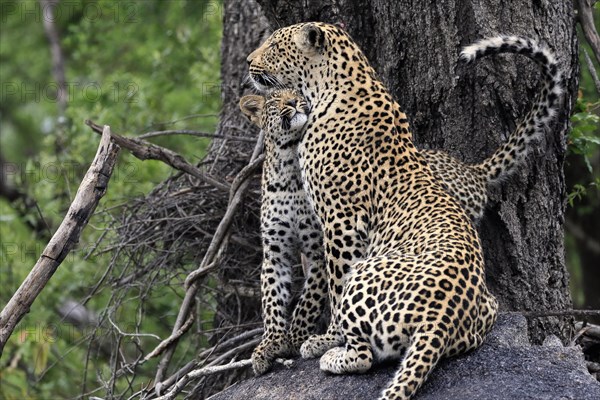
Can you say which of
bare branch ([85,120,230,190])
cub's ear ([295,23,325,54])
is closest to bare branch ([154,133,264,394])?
bare branch ([85,120,230,190])

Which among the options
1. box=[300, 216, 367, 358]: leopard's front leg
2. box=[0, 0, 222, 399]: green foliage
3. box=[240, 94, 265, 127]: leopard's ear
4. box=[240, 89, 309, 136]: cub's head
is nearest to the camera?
box=[300, 216, 367, 358]: leopard's front leg

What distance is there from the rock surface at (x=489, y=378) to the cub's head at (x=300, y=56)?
2219 millimetres

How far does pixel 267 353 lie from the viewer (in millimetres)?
7797

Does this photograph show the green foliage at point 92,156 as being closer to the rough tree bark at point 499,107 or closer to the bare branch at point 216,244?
the bare branch at point 216,244

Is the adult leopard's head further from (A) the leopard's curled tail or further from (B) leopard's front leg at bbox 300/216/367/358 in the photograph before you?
(B) leopard's front leg at bbox 300/216/367/358

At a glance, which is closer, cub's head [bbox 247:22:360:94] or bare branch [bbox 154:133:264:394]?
cub's head [bbox 247:22:360:94]

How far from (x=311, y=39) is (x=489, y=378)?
291 cm

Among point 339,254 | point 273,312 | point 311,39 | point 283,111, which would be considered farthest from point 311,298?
point 311,39

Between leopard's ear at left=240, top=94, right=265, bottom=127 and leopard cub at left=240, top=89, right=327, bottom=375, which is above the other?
leopard's ear at left=240, top=94, right=265, bottom=127

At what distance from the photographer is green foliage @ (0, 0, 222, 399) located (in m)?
12.9

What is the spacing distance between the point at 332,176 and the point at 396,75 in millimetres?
1669

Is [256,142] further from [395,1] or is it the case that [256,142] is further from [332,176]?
[332,176]

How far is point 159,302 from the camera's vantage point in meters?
14.1

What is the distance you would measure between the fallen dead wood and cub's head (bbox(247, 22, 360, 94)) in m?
1.34
